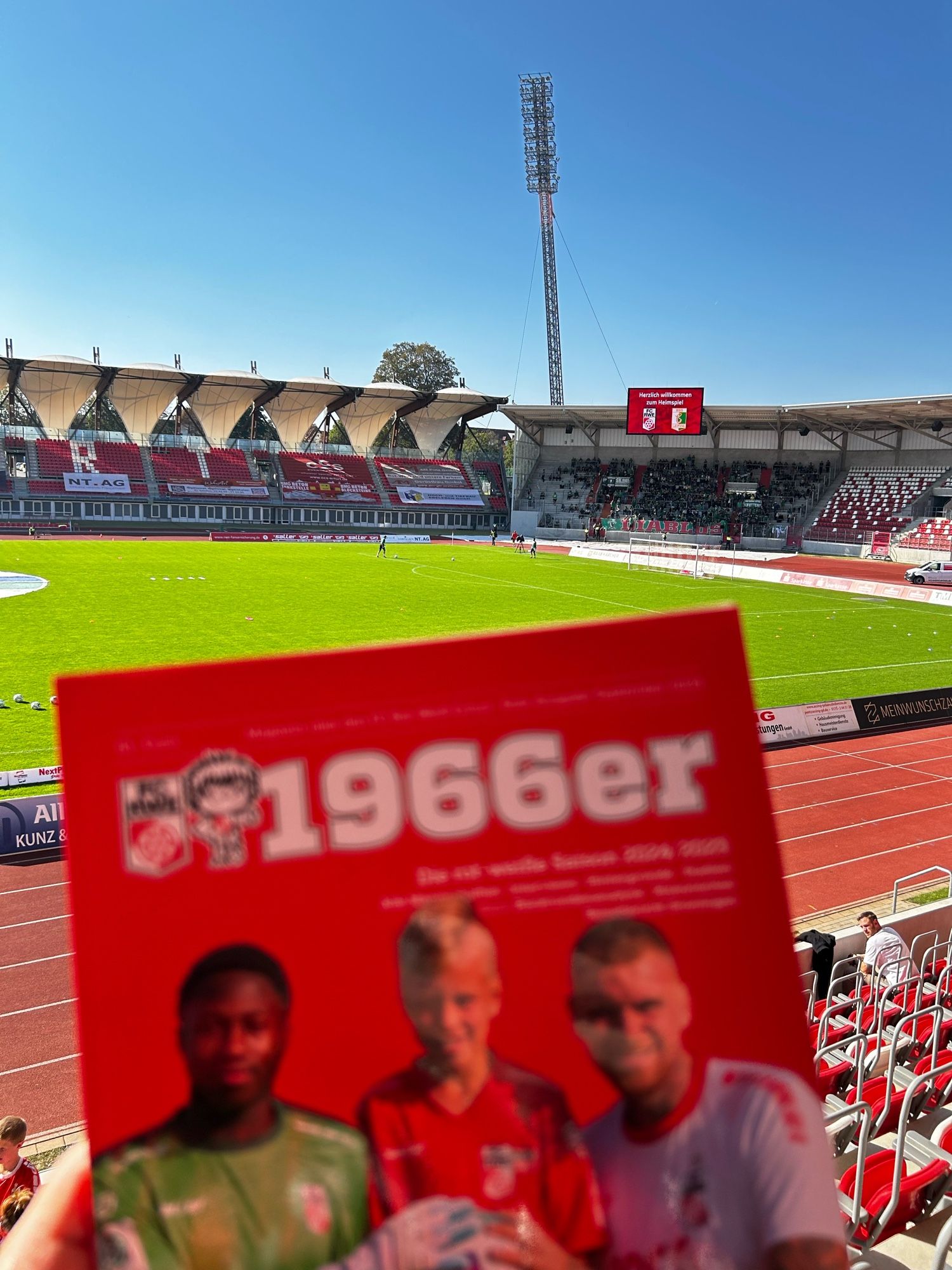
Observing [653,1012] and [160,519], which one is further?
[160,519]

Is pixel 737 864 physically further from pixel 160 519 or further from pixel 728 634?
pixel 160 519

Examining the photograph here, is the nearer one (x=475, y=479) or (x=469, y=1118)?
(x=469, y=1118)

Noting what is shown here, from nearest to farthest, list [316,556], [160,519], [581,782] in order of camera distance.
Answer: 1. [581,782]
2. [316,556]
3. [160,519]

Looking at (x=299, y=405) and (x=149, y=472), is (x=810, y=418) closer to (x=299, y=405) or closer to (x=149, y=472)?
(x=299, y=405)

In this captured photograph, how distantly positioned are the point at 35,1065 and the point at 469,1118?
23.6 feet

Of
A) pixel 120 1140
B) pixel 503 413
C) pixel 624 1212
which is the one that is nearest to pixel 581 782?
pixel 624 1212

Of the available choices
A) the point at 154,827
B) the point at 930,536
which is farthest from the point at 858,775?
the point at 930,536

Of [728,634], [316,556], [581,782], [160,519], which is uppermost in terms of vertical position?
[160,519]

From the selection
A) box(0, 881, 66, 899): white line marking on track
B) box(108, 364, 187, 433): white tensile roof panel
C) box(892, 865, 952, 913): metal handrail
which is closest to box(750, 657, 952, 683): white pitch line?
box(892, 865, 952, 913): metal handrail

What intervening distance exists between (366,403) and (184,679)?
7829 centimetres

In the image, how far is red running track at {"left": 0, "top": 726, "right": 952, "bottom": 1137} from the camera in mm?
6766

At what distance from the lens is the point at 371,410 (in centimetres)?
7669

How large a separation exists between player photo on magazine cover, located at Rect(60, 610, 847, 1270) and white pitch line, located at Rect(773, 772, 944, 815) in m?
11.8

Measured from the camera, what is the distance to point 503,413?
73.0 m
